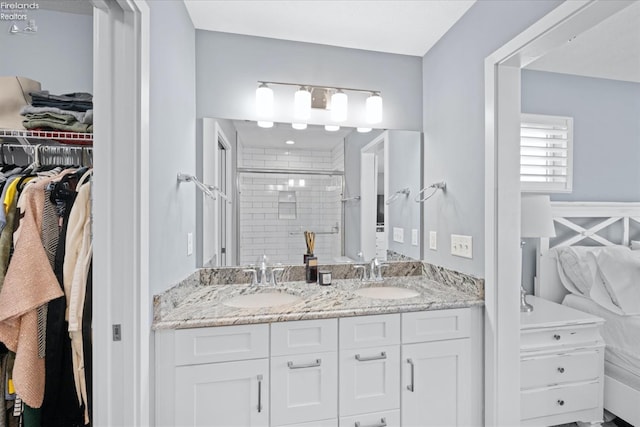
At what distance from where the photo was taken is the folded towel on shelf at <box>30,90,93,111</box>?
1.62 meters

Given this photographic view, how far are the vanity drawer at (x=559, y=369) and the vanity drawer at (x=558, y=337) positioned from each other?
6cm

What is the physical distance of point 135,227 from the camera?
118cm

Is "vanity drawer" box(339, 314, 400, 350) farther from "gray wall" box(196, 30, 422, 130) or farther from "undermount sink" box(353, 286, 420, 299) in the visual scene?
"gray wall" box(196, 30, 422, 130)

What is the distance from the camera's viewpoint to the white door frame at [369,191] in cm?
227

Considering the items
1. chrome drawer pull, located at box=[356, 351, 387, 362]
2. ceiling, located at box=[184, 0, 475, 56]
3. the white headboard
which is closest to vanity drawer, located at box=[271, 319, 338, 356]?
chrome drawer pull, located at box=[356, 351, 387, 362]

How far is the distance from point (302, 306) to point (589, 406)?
1.81 metres

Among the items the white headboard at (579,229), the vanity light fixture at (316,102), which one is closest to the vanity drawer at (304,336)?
the vanity light fixture at (316,102)

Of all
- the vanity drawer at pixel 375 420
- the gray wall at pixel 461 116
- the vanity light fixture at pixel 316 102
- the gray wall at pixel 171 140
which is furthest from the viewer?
the vanity light fixture at pixel 316 102

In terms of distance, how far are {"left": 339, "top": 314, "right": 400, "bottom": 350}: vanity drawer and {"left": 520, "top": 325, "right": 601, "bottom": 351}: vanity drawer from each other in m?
0.84

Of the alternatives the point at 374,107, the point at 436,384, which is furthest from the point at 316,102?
the point at 436,384

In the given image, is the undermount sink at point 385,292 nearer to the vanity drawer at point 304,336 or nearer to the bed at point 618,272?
the vanity drawer at point 304,336

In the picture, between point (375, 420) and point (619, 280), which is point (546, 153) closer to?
point (619, 280)

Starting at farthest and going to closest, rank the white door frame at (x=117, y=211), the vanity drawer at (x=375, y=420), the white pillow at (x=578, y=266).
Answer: the white pillow at (x=578, y=266) < the vanity drawer at (x=375, y=420) < the white door frame at (x=117, y=211)

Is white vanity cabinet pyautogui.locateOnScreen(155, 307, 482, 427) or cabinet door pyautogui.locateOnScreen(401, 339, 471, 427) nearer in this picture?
white vanity cabinet pyautogui.locateOnScreen(155, 307, 482, 427)
